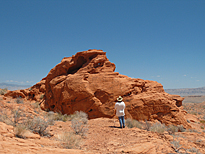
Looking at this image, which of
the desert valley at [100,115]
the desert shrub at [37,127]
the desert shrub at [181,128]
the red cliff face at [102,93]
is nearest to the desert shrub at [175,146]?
the desert valley at [100,115]

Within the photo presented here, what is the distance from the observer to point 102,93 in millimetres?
13188

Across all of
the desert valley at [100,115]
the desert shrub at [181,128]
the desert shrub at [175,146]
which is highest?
the desert valley at [100,115]

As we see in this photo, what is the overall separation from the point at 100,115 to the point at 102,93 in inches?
70.3

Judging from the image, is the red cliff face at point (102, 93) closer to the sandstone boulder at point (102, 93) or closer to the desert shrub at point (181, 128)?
the sandstone boulder at point (102, 93)

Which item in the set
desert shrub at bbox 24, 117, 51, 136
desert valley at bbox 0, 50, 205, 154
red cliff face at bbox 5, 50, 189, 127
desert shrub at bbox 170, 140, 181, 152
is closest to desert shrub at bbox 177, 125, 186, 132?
desert valley at bbox 0, 50, 205, 154

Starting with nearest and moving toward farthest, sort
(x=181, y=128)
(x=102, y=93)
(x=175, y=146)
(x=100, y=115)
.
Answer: (x=175, y=146) → (x=181, y=128) → (x=100, y=115) → (x=102, y=93)

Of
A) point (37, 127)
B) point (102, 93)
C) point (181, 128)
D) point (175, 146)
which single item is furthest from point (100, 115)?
point (175, 146)

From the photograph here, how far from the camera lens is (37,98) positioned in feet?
63.5

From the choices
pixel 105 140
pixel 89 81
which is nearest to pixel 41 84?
pixel 89 81

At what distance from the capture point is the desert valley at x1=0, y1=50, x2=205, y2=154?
232 inches

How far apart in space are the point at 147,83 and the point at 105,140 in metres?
8.49

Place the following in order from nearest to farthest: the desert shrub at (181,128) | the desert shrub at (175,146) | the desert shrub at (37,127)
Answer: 1. the desert shrub at (175,146)
2. the desert shrub at (37,127)
3. the desert shrub at (181,128)

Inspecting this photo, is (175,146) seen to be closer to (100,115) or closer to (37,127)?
(37,127)

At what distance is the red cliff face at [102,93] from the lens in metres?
11.5
